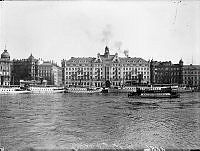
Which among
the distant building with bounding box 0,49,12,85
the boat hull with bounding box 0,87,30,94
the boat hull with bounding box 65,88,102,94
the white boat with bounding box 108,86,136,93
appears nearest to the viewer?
the boat hull with bounding box 0,87,30,94

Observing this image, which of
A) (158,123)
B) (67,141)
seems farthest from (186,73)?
(67,141)

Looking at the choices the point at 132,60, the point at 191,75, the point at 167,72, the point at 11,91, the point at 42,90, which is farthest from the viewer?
the point at 191,75

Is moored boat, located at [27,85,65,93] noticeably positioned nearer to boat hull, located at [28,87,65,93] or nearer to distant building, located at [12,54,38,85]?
boat hull, located at [28,87,65,93]

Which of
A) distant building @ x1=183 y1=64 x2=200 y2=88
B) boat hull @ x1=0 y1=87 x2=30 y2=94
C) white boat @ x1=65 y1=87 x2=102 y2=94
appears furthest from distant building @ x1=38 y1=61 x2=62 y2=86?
distant building @ x1=183 y1=64 x2=200 y2=88

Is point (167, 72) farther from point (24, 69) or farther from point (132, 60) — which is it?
point (24, 69)

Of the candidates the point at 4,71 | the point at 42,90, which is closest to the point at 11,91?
the point at 42,90

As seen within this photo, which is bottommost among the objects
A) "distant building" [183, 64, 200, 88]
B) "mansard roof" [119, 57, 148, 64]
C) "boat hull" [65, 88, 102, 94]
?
"boat hull" [65, 88, 102, 94]
